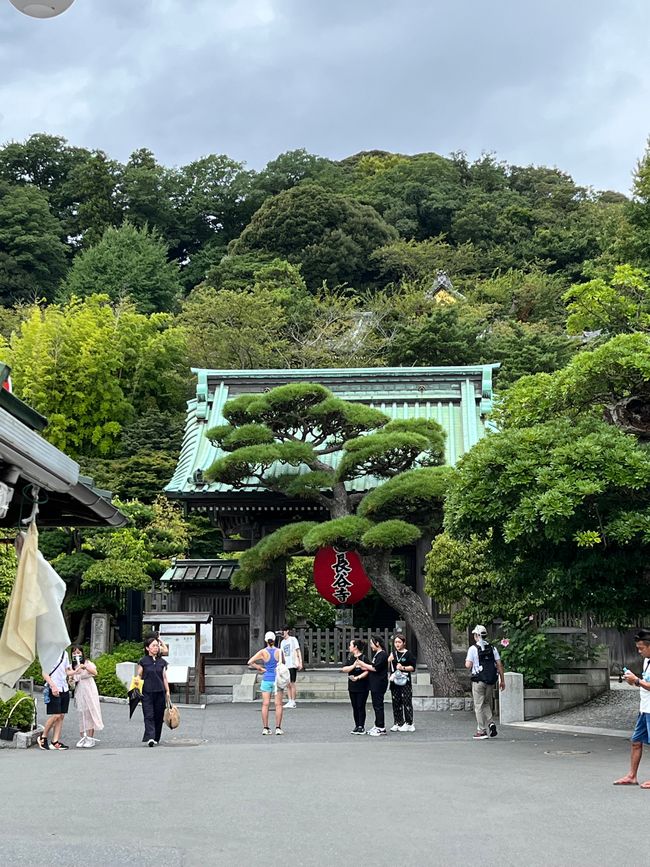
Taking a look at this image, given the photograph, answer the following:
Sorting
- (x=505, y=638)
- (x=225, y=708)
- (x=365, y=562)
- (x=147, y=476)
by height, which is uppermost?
(x=147, y=476)

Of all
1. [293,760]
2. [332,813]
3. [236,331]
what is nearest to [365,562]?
[293,760]

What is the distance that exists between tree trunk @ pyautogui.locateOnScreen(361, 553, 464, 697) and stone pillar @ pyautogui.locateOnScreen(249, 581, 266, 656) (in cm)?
393

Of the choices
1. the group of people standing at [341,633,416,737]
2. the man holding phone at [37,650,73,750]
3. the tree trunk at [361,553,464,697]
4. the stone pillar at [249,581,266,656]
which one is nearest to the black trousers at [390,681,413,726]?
the group of people standing at [341,633,416,737]

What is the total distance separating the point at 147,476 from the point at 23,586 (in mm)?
31192

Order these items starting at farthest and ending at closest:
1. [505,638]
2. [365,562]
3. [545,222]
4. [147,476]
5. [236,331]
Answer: [545,222] < [236,331] < [147,476] < [365,562] < [505,638]

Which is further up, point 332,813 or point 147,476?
point 147,476

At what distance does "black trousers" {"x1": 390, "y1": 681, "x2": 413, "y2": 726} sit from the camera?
17922 millimetres

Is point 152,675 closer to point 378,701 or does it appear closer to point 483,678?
point 378,701

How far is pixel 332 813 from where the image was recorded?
1002cm

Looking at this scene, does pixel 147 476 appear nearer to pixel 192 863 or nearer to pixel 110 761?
pixel 110 761

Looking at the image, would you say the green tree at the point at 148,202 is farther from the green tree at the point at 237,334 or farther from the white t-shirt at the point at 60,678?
the white t-shirt at the point at 60,678

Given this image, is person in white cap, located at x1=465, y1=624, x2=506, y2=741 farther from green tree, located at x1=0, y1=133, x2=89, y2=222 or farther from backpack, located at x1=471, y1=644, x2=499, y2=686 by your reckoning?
green tree, located at x1=0, y1=133, x2=89, y2=222

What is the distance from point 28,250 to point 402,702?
50.5 metres

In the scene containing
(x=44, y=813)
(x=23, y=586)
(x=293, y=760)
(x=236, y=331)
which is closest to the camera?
(x=23, y=586)
